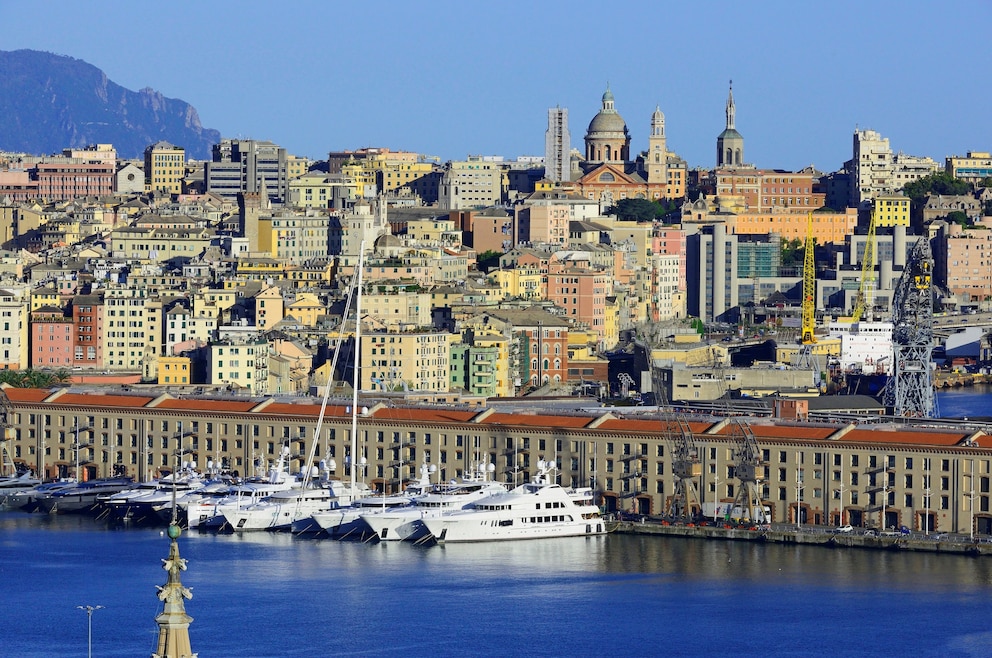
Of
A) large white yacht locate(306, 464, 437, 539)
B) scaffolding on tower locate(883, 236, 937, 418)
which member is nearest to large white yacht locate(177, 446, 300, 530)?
large white yacht locate(306, 464, 437, 539)

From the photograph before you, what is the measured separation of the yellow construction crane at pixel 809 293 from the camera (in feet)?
233

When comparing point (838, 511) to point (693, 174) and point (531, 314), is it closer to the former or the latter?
point (531, 314)

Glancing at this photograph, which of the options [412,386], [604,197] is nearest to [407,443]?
[412,386]

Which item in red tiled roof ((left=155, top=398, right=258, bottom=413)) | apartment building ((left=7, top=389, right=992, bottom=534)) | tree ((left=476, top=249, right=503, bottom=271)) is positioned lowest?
apartment building ((left=7, top=389, right=992, bottom=534))

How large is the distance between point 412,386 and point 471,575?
20.6 m

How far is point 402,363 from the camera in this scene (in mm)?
56250

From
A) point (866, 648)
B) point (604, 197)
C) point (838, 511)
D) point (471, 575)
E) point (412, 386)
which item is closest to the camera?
point (866, 648)

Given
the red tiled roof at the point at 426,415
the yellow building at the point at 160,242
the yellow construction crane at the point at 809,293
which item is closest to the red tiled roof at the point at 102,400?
the red tiled roof at the point at 426,415

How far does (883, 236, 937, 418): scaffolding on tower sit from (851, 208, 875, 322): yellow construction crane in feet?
75.6

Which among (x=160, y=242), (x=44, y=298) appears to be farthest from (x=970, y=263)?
(x=44, y=298)

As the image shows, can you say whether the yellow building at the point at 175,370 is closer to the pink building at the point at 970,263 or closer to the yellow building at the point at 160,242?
the yellow building at the point at 160,242

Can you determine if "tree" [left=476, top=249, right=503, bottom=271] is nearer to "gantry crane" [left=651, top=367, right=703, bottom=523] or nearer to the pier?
"gantry crane" [left=651, top=367, right=703, bottom=523]

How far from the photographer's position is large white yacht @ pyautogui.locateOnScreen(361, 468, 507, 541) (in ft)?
131

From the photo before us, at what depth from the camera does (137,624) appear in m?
31.8
